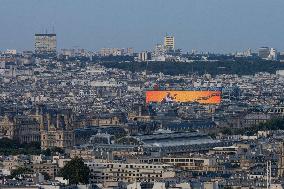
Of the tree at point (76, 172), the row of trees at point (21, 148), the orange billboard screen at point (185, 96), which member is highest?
the tree at point (76, 172)

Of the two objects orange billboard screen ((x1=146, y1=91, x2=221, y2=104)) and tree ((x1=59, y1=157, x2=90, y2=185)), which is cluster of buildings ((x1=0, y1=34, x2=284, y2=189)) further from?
orange billboard screen ((x1=146, y1=91, x2=221, y2=104))

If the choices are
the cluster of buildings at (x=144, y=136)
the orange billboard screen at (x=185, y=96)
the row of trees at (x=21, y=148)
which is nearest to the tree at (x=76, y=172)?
the cluster of buildings at (x=144, y=136)

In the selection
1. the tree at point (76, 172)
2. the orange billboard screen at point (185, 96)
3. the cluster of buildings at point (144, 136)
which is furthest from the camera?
the orange billboard screen at point (185, 96)

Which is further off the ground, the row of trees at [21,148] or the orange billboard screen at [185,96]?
the row of trees at [21,148]

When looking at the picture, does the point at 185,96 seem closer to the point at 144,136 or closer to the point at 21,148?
the point at 144,136

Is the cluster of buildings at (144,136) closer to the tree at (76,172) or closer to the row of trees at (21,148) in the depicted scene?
the tree at (76,172)

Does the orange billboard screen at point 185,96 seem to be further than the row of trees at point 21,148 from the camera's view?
Yes
